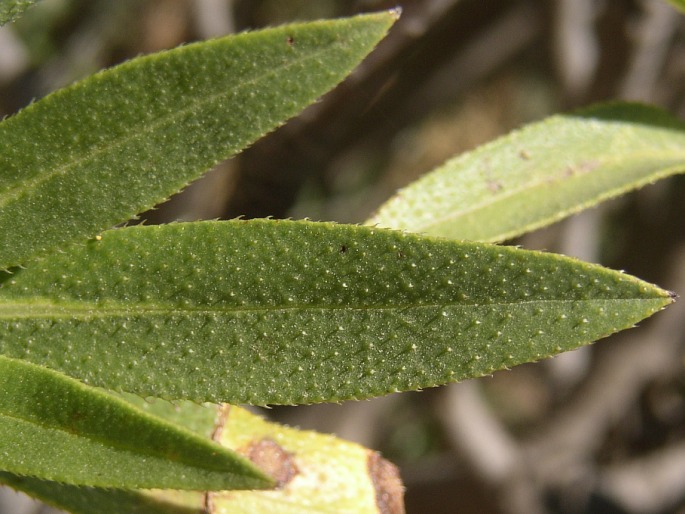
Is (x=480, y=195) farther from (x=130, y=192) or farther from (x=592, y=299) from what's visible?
(x=130, y=192)

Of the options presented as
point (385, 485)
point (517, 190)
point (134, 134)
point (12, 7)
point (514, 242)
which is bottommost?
point (514, 242)

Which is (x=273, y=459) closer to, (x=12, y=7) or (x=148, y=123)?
(x=148, y=123)

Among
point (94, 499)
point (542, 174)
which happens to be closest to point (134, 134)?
point (94, 499)

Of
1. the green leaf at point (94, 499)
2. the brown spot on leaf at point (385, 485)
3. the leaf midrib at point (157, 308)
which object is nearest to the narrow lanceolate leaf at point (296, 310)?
the leaf midrib at point (157, 308)

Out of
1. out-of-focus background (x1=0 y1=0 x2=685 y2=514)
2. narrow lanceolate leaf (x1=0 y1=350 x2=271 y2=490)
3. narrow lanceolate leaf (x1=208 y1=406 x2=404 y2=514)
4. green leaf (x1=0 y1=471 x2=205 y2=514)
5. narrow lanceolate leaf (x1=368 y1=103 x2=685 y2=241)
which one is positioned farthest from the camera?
out-of-focus background (x1=0 y1=0 x2=685 y2=514)

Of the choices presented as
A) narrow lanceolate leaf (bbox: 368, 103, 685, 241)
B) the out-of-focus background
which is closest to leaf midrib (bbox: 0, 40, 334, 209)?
narrow lanceolate leaf (bbox: 368, 103, 685, 241)

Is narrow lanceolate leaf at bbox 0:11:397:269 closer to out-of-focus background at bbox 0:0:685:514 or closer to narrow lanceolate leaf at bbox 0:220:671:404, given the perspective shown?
narrow lanceolate leaf at bbox 0:220:671:404
